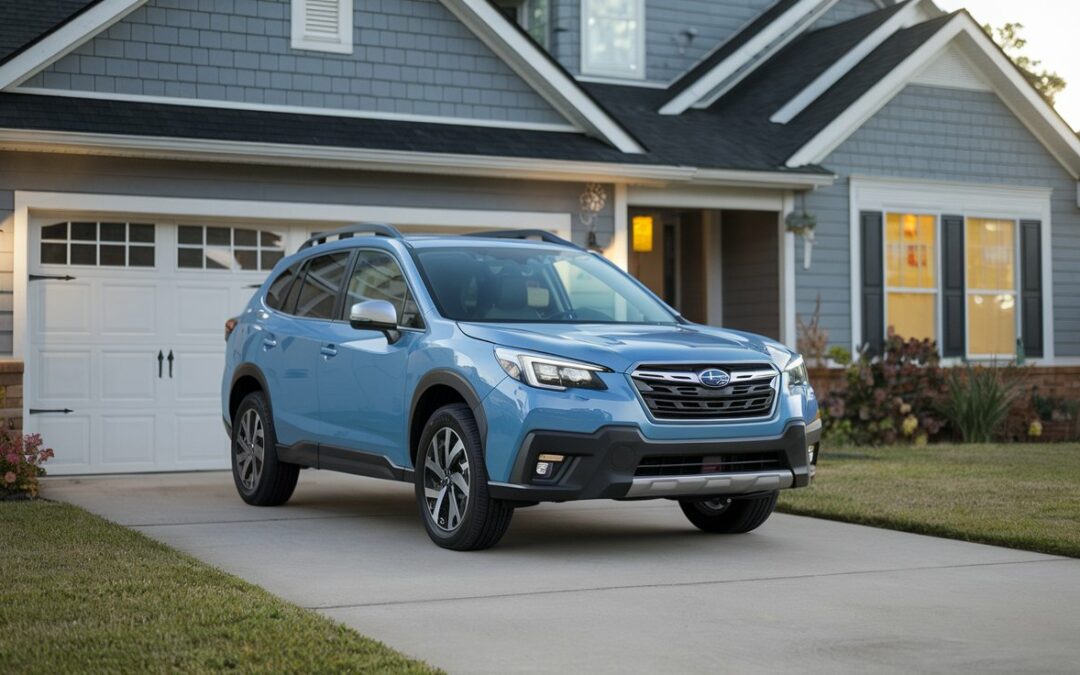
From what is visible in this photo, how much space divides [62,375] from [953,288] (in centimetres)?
1088

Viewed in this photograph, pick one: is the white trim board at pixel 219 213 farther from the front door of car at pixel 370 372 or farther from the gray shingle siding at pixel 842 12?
the gray shingle siding at pixel 842 12

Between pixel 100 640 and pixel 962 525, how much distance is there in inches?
216

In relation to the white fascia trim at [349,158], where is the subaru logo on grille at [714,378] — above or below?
below

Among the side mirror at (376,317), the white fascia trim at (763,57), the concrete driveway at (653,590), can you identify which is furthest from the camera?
the white fascia trim at (763,57)

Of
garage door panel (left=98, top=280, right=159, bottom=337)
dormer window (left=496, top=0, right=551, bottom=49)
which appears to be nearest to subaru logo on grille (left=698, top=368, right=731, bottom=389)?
garage door panel (left=98, top=280, right=159, bottom=337)

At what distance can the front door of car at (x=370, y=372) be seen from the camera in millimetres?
8664

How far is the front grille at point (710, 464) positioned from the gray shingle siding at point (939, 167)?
9769mm

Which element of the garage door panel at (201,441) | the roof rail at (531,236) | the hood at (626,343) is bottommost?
the garage door panel at (201,441)

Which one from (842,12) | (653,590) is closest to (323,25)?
(653,590)

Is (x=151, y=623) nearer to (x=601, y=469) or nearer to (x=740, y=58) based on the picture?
(x=601, y=469)

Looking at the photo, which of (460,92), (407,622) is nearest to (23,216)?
(460,92)

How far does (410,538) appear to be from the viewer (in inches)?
348

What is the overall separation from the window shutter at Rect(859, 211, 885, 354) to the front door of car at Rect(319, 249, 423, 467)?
9729 millimetres

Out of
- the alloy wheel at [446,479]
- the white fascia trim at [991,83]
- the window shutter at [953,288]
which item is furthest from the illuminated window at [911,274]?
the alloy wheel at [446,479]
